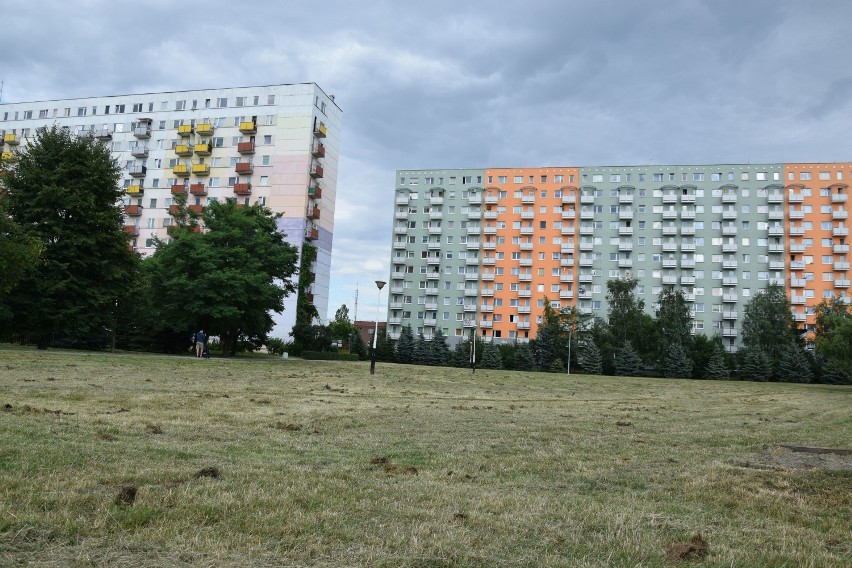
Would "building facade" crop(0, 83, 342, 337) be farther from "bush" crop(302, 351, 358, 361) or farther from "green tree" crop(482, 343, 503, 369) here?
"green tree" crop(482, 343, 503, 369)

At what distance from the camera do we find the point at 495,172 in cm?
11581

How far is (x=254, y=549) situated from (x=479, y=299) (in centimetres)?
11017

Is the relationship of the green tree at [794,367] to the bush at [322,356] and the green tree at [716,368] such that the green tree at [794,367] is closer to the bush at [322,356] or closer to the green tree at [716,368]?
the green tree at [716,368]

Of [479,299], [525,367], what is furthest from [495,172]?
[525,367]

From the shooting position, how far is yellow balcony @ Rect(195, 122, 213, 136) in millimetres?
91938

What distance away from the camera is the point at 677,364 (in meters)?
81.5

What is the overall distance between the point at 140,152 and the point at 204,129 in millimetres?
11470

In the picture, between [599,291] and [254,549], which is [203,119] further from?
[254,549]

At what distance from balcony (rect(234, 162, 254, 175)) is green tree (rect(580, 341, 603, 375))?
51530mm

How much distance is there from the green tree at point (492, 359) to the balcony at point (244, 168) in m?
40.9

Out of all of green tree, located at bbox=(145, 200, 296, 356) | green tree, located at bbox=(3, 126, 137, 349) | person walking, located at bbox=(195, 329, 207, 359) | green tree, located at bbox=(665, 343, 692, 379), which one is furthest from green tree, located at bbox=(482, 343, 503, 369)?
green tree, located at bbox=(3, 126, 137, 349)

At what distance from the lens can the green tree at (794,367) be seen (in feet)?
259

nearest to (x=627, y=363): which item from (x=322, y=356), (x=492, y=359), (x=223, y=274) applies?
(x=492, y=359)

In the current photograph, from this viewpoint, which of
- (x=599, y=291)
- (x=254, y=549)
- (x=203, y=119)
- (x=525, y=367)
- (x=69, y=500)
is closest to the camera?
(x=254, y=549)
